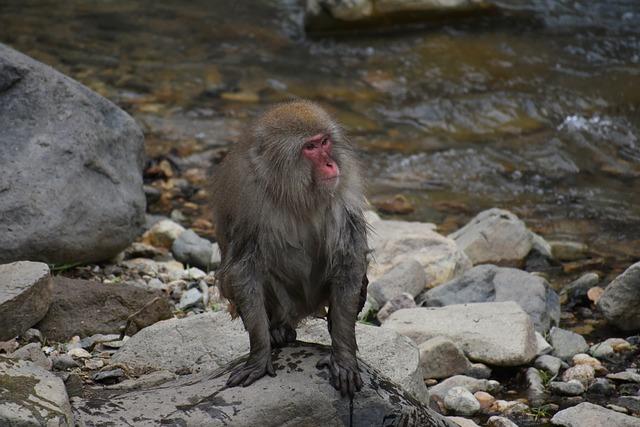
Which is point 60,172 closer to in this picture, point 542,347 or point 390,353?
point 390,353

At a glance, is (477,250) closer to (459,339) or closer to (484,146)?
(459,339)

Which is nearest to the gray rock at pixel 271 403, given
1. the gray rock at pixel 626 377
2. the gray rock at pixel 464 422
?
the gray rock at pixel 464 422

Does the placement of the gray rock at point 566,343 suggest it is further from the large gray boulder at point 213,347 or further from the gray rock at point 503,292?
the large gray boulder at point 213,347

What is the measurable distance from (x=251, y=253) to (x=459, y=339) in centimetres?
226

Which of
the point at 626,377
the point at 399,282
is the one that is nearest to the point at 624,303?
the point at 626,377

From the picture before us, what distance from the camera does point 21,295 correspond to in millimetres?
5492

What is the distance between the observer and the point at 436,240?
25.9ft

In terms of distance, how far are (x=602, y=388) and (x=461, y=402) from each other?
0.95 meters

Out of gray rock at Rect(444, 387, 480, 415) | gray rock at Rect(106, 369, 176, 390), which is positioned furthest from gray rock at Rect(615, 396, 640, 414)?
gray rock at Rect(106, 369, 176, 390)

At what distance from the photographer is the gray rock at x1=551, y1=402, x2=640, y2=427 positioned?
512 centimetres

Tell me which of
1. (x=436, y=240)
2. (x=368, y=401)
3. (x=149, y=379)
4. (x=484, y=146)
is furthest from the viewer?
(x=484, y=146)

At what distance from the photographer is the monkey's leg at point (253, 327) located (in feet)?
14.1

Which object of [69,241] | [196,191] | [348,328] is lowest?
[196,191]

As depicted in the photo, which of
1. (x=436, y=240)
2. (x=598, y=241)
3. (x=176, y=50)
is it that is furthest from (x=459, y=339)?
(x=176, y=50)
